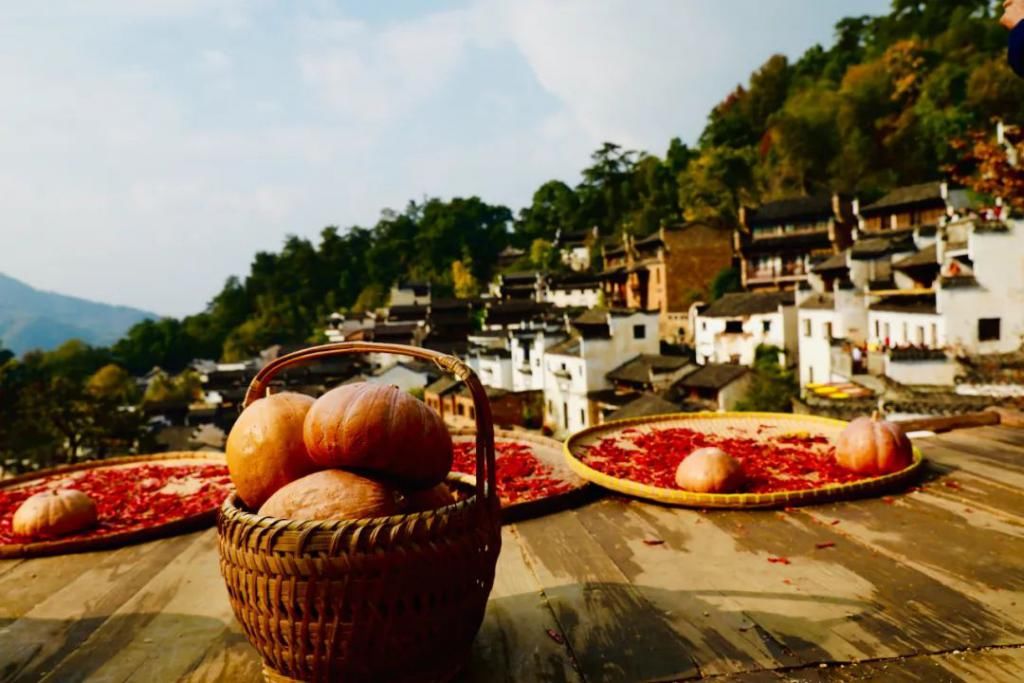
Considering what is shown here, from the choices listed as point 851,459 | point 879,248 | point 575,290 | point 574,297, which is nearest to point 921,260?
point 879,248

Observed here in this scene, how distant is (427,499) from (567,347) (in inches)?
1174

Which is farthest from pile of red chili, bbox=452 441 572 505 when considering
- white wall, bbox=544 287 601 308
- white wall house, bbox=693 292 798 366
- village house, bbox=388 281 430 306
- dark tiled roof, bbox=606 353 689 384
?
village house, bbox=388 281 430 306

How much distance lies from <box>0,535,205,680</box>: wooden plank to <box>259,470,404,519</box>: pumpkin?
1.11 m

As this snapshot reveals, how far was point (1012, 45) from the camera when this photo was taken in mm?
1828

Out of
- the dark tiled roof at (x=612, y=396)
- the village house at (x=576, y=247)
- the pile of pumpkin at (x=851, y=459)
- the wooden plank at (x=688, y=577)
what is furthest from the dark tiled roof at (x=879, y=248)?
the village house at (x=576, y=247)

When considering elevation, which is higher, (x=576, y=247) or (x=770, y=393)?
(x=576, y=247)

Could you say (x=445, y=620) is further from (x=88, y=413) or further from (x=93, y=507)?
(x=88, y=413)

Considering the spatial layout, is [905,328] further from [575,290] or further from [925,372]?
[575,290]

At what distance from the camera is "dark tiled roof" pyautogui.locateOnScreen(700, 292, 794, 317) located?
1215 inches

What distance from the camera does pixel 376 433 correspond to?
1.87m

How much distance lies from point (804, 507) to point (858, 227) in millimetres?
36764

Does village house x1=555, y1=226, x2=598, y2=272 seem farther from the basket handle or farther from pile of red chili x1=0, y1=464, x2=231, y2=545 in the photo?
the basket handle

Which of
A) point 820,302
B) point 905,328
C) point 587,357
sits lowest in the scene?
A: point 587,357

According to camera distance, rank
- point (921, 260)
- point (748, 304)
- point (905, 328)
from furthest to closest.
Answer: point (748, 304), point (921, 260), point (905, 328)
